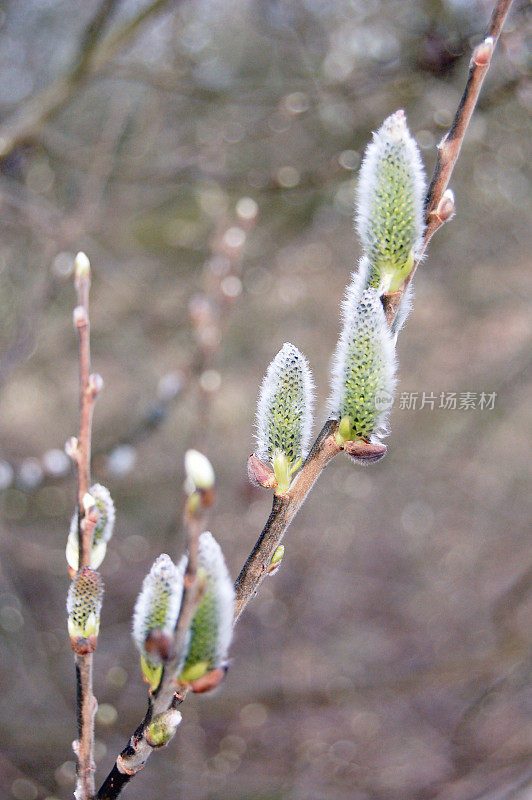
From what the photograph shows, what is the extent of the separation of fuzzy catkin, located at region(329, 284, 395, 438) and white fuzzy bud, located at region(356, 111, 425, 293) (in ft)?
0.13

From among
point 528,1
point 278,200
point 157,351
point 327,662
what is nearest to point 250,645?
point 327,662

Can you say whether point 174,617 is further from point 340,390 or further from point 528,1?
point 528,1

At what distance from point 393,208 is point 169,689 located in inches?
22.8

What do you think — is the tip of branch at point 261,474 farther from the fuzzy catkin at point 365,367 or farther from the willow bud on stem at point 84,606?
the willow bud on stem at point 84,606

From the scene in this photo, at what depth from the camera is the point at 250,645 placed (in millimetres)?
3984

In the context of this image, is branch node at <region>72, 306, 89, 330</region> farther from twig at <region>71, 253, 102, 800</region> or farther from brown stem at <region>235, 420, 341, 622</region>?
brown stem at <region>235, 420, 341, 622</region>

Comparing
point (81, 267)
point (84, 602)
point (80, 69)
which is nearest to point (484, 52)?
point (81, 267)

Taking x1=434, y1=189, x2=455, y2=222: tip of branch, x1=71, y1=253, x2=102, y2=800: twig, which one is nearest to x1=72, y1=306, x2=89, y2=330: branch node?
x1=71, y1=253, x2=102, y2=800: twig

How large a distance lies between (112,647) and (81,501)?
3038mm

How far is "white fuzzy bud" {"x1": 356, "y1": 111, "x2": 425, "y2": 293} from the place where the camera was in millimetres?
770

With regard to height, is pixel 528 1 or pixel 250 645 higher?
pixel 528 1

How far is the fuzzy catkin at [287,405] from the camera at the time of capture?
79cm

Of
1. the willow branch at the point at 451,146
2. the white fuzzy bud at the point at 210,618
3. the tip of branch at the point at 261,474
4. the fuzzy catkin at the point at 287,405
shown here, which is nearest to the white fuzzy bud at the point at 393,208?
the willow branch at the point at 451,146

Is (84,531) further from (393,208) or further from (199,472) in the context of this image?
(393,208)
